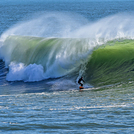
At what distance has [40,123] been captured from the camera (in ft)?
25.4

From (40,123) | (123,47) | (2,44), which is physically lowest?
(2,44)

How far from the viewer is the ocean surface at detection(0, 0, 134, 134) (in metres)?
7.71

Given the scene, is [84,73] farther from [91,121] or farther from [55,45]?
[91,121]

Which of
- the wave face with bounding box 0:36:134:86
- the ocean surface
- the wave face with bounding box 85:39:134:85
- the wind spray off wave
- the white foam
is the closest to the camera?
the ocean surface

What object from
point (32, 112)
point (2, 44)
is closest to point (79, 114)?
point (32, 112)

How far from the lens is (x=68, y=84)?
1430cm

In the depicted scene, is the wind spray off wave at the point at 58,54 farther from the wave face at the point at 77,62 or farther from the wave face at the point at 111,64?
the wave face at the point at 111,64

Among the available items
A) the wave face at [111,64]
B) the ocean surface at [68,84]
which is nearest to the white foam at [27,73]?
the ocean surface at [68,84]

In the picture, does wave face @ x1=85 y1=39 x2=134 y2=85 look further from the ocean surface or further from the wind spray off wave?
the wind spray off wave

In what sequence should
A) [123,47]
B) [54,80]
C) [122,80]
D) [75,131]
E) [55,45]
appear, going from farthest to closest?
[55,45], [123,47], [54,80], [122,80], [75,131]

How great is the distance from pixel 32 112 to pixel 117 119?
2464 millimetres

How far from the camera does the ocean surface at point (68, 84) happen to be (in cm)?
771

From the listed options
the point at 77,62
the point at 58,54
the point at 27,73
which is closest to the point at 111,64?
the point at 77,62

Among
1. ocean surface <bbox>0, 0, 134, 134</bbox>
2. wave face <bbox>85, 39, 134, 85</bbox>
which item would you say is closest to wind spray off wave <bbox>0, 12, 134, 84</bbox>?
ocean surface <bbox>0, 0, 134, 134</bbox>
